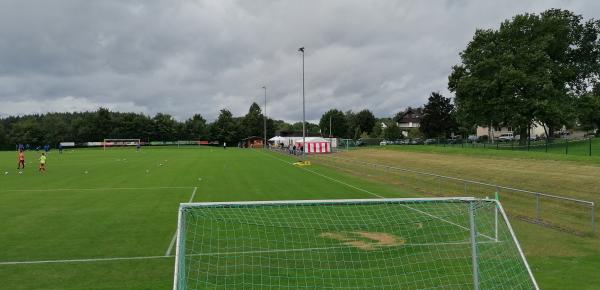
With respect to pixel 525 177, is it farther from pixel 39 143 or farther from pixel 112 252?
pixel 39 143

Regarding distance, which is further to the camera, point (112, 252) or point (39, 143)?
point (39, 143)

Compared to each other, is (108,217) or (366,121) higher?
(366,121)

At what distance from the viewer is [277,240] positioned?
36.8 feet

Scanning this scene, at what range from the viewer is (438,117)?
89.2 meters

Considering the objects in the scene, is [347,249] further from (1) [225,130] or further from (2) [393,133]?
(1) [225,130]

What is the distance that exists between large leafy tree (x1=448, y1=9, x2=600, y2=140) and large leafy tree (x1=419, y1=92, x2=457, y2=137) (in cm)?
3227

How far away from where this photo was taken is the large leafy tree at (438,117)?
88181 mm

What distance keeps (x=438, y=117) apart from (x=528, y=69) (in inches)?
1588

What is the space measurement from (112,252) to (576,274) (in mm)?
9154

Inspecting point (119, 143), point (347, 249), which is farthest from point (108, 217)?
point (119, 143)

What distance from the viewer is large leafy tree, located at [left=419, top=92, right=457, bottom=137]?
3472 inches

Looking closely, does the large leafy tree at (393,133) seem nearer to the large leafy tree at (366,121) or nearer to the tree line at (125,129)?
the large leafy tree at (366,121)

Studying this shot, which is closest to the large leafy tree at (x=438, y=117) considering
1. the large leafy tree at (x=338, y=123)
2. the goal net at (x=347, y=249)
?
the large leafy tree at (x=338, y=123)

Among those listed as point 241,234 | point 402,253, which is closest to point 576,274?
point 402,253
